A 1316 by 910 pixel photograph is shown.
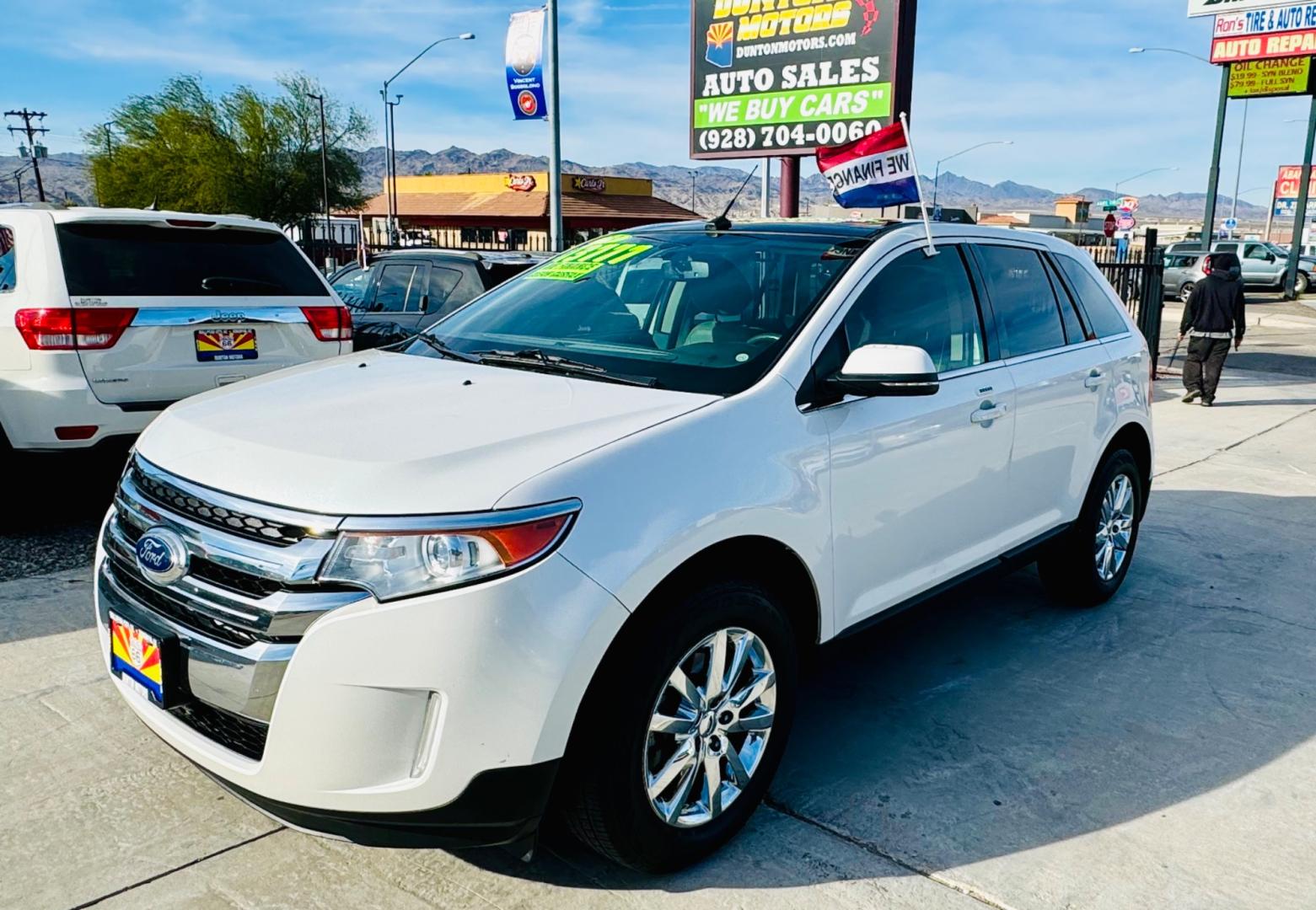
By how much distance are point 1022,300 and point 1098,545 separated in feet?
4.29

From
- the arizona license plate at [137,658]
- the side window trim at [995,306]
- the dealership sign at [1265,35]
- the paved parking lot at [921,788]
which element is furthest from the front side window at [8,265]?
the dealership sign at [1265,35]

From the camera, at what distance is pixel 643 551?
96.8 inches

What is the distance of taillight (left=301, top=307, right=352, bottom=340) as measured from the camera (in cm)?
628

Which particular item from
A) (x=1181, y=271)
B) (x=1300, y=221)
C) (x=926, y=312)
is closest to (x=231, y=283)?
(x=926, y=312)

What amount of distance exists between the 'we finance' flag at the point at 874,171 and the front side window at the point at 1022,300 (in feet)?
1.43

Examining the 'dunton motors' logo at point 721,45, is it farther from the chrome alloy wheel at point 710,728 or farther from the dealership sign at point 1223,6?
the dealership sign at point 1223,6

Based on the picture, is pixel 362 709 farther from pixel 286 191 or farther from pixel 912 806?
pixel 286 191

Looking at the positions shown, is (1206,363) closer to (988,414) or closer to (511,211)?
(988,414)

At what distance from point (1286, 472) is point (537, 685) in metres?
8.05

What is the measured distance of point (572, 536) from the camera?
7.73 ft

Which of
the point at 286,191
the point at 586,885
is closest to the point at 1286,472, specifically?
the point at 586,885

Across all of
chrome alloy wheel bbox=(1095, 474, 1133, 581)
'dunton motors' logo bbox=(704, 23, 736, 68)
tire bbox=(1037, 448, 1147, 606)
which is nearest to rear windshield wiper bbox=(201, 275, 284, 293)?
tire bbox=(1037, 448, 1147, 606)

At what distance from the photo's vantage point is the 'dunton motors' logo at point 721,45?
42.1 feet

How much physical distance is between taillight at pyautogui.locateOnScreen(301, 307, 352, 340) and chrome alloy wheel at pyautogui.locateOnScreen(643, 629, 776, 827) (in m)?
4.30
